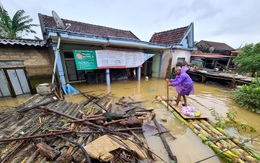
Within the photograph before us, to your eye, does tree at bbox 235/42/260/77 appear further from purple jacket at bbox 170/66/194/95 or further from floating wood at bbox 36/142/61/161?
floating wood at bbox 36/142/61/161

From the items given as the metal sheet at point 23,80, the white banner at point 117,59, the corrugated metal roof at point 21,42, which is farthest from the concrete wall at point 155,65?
the metal sheet at point 23,80

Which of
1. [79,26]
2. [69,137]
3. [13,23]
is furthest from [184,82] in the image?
[13,23]

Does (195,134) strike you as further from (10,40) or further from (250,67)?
(250,67)

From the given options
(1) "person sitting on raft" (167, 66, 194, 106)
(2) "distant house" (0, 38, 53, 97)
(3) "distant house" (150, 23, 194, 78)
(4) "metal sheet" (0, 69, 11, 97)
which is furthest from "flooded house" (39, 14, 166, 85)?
(1) "person sitting on raft" (167, 66, 194, 106)

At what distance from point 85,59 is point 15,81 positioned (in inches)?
152

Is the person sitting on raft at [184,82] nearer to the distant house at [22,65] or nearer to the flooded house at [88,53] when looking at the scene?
the flooded house at [88,53]

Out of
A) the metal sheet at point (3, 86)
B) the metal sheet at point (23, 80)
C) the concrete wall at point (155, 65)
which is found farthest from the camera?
the concrete wall at point (155, 65)

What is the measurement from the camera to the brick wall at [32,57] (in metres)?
5.19

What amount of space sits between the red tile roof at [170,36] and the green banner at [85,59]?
8.19m

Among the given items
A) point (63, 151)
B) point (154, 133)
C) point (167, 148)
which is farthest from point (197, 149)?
point (63, 151)

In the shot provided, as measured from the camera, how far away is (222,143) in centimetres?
263

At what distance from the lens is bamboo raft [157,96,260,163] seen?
2242 mm

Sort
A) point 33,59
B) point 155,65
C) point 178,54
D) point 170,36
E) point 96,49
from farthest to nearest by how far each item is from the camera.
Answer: point 155,65, point 170,36, point 178,54, point 96,49, point 33,59

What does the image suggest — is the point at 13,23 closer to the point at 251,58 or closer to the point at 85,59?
the point at 85,59
